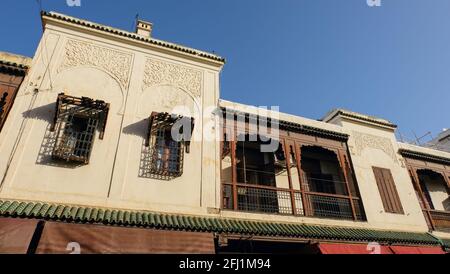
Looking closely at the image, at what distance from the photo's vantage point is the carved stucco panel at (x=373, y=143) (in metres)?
11.4

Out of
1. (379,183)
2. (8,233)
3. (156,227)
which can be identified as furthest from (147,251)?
(379,183)

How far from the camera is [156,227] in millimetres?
6527

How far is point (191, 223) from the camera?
698 cm

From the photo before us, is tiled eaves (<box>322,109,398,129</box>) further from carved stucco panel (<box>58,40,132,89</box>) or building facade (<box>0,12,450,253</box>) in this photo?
carved stucco panel (<box>58,40,132,89</box>)

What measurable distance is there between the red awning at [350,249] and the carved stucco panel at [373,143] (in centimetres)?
372

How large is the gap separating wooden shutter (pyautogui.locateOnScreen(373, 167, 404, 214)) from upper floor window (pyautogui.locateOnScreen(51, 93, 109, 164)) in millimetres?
9244

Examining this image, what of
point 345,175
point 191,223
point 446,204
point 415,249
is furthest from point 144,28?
point 446,204

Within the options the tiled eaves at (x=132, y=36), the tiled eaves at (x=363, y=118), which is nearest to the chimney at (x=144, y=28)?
the tiled eaves at (x=132, y=36)

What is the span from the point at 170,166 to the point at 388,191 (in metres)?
7.73

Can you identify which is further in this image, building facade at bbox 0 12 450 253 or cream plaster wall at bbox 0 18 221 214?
cream plaster wall at bbox 0 18 221 214

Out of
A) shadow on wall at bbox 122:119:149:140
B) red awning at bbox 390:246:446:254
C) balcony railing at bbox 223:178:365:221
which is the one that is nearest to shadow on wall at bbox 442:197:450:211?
red awning at bbox 390:246:446:254

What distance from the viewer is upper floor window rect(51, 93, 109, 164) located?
718 centimetres

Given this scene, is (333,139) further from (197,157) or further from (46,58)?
(46,58)
